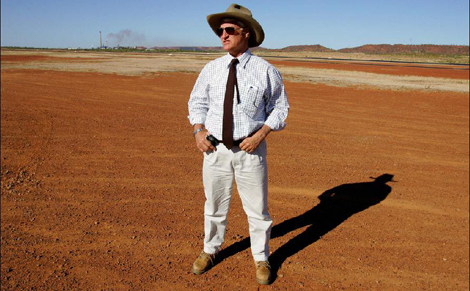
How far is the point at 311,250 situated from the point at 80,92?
12400 millimetres

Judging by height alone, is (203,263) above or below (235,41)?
below

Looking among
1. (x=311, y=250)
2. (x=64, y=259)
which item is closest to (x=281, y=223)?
(x=311, y=250)

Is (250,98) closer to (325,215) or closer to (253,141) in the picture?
(253,141)

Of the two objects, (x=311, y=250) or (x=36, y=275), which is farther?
(x=311, y=250)

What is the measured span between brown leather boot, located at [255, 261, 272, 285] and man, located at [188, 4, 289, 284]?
0.98 feet

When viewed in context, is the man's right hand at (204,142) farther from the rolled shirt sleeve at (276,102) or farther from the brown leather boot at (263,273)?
the brown leather boot at (263,273)

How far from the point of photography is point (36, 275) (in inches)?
118

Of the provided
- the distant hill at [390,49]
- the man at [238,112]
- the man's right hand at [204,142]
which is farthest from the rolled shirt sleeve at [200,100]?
the distant hill at [390,49]

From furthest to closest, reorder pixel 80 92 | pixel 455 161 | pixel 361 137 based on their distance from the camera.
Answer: pixel 80 92, pixel 361 137, pixel 455 161

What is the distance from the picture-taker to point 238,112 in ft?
8.23

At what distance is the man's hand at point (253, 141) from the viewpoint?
2521 mm

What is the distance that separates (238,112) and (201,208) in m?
2.07

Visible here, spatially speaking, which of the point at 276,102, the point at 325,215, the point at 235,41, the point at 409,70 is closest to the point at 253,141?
the point at 276,102

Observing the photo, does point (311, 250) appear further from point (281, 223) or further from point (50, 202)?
point (50, 202)
